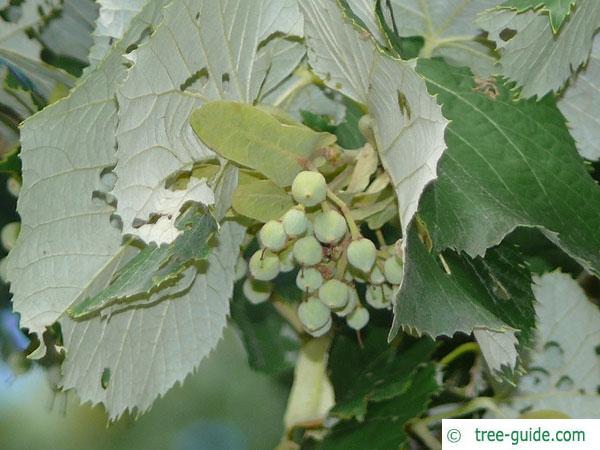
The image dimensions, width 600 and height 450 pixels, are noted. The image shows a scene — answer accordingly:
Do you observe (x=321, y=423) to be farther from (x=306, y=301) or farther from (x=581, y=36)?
(x=581, y=36)

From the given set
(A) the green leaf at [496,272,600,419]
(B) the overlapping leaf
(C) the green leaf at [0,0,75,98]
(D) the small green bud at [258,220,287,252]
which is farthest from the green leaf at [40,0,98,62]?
(A) the green leaf at [496,272,600,419]

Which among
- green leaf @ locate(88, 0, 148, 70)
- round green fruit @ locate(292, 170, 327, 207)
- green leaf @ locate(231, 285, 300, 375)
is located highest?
green leaf @ locate(88, 0, 148, 70)

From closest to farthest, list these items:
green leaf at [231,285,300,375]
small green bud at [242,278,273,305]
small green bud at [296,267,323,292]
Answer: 1. small green bud at [296,267,323,292]
2. small green bud at [242,278,273,305]
3. green leaf at [231,285,300,375]

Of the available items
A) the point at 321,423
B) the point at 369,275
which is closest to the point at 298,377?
the point at 321,423

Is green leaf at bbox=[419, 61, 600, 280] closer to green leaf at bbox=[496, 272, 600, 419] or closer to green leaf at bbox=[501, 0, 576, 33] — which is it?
green leaf at bbox=[501, 0, 576, 33]

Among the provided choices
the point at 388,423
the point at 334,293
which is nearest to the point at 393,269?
the point at 334,293

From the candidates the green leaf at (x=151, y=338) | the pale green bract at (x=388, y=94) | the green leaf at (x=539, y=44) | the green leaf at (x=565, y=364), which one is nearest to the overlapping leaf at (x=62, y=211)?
the green leaf at (x=151, y=338)
